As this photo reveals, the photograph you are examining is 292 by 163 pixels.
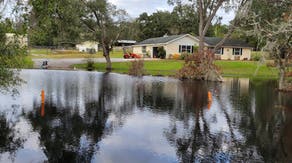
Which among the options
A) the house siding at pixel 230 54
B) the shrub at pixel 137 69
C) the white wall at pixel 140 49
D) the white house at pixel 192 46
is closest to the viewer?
the shrub at pixel 137 69

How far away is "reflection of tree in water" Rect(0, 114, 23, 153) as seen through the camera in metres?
11.3

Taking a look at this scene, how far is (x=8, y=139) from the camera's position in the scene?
12219mm

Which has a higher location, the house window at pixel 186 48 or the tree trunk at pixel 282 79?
the house window at pixel 186 48

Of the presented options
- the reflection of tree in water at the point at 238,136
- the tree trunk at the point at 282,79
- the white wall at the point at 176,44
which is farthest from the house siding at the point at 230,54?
the reflection of tree in water at the point at 238,136

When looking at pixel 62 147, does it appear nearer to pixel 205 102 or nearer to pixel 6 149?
pixel 6 149

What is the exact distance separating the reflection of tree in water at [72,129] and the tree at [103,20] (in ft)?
89.7

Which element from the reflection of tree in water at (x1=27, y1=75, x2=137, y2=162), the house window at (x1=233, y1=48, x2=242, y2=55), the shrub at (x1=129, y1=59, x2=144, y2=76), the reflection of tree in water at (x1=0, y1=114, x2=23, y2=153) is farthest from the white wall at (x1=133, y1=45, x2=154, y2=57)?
the reflection of tree in water at (x1=0, y1=114, x2=23, y2=153)

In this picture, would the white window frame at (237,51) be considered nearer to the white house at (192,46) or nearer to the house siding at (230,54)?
the white house at (192,46)

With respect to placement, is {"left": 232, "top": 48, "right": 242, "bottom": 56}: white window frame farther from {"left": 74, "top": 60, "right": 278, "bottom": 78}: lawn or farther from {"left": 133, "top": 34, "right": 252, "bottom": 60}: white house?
{"left": 74, "top": 60, "right": 278, "bottom": 78}: lawn

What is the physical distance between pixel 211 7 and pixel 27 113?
97.5 ft

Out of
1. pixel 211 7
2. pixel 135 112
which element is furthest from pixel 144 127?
A: pixel 211 7

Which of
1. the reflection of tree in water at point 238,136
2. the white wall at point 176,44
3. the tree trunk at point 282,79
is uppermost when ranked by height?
the white wall at point 176,44

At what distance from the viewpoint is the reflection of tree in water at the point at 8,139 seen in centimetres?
1126

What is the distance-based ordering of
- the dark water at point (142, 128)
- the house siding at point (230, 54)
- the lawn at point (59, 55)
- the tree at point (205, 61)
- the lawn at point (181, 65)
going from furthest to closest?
the lawn at point (59, 55) → the house siding at point (230, 54) → the lawn at point (181, 65) → the tree at point (205, 61) → the dark water at point (142, 128)
